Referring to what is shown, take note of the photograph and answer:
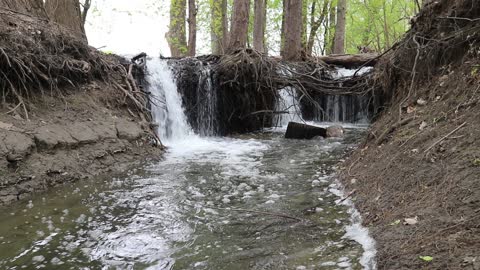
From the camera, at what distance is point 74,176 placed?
19.5ft

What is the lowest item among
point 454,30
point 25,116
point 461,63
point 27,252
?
point 27,252

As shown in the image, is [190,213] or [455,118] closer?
[455,118]

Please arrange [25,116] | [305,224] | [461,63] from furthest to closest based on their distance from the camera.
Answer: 1. [25,116]
2. [461,63]
3. [305,224]

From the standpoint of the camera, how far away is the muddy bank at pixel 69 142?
5.32m

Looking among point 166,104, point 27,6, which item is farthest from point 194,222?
point 166,104

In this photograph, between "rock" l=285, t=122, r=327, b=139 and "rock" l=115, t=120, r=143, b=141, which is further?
"rock" l=285, t=122, r=327, b=139

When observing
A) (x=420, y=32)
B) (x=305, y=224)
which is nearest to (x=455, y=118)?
(x=305, y=224)

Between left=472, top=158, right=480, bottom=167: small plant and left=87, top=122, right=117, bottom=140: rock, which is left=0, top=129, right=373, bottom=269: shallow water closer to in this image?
left=87, top=122, right=117, bottom=140: rock

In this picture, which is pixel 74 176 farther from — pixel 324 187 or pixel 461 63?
pixel 461 63

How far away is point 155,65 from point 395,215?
30.5 feet

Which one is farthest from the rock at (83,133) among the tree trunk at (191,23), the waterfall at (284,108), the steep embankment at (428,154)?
the tree trunk at (191,23)

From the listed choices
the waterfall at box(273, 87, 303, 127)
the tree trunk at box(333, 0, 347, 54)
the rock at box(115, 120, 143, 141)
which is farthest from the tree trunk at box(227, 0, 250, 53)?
the tree trunk at box(333, 0, 347, 54)

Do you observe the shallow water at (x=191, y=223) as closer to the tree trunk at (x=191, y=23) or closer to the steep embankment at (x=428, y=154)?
the steep embankment at (x=428, y=154)

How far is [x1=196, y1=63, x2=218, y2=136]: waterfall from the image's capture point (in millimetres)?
11768
